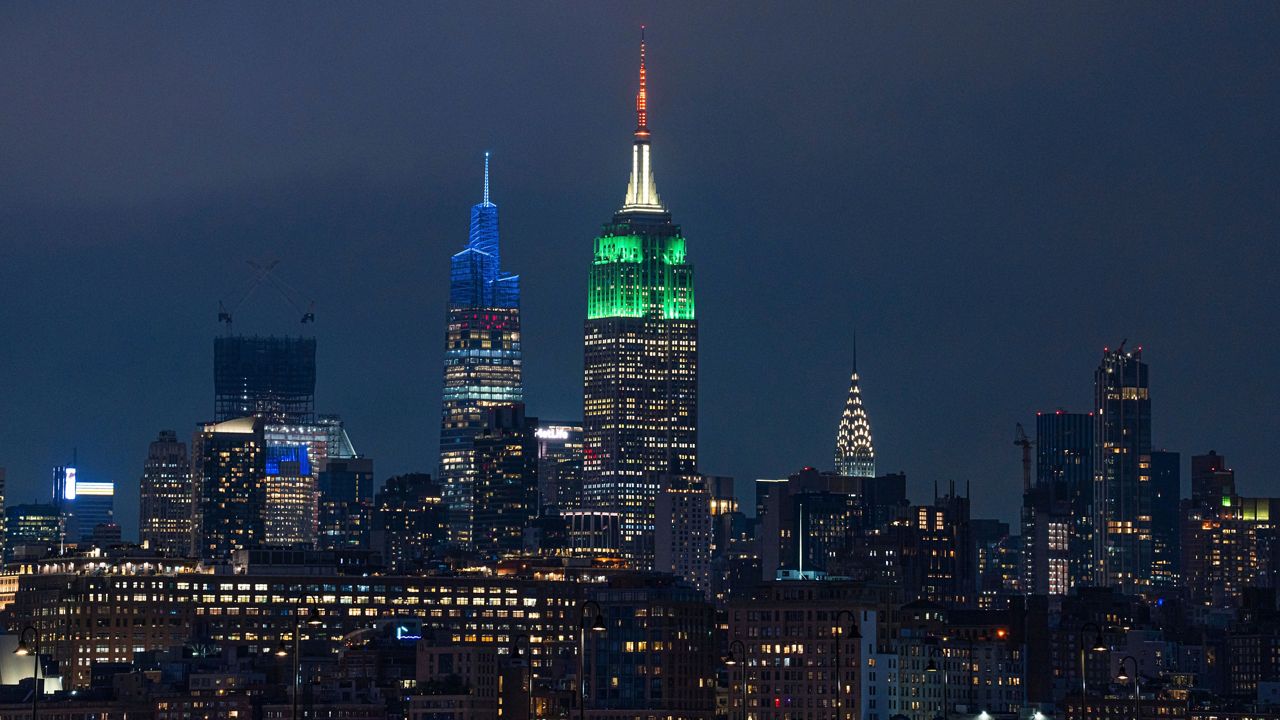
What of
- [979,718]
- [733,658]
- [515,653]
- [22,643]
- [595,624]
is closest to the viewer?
[595,624]

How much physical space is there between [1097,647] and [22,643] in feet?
134

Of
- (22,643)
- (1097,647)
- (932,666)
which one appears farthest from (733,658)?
(22,643)

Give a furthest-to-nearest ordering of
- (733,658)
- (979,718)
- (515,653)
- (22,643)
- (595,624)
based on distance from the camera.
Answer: (979,718)
(733,658)
(515,653)
(22,643)
(595,624)

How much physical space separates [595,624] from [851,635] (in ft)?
47.3

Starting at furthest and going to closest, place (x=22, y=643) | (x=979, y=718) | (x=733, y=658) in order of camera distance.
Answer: (x=979, y=718) → (x=733, y=658) → (x=22, y=643)

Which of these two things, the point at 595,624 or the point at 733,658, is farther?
the point at 733,658

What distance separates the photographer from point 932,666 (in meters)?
145

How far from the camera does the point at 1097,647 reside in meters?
128

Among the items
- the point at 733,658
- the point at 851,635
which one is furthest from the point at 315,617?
the point at 851,635

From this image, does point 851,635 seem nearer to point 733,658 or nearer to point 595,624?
point 595,624

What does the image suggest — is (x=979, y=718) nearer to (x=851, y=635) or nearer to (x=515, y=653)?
(x=515, y=653)

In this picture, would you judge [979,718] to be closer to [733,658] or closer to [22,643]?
[733,658]

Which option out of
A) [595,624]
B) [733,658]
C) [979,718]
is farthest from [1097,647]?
[979,718]

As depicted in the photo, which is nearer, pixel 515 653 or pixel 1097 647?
pixel 1097 647
